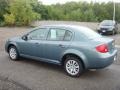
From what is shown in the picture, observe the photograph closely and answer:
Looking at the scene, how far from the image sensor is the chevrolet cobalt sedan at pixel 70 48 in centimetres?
668

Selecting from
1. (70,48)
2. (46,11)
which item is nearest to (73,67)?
(70,48)

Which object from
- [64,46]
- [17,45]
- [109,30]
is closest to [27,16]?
[109,30]

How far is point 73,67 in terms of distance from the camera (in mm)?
7031

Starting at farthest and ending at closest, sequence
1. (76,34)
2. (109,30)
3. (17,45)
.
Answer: (109,30), (17,45), (76,34)

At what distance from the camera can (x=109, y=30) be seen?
2470 centimetres

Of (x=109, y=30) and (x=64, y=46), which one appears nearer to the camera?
(x=64, y=46)

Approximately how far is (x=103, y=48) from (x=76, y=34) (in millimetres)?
935

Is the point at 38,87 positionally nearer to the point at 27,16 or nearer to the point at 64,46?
the point at 64,46

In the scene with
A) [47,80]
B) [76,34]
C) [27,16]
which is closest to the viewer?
[47,80]

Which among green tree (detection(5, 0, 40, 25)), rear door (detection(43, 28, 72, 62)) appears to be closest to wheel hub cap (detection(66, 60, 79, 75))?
rear door (detection(43, 28, 72, 62))

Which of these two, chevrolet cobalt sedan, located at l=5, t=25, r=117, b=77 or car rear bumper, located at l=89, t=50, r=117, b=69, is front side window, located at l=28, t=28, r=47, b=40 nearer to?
chevrolet cobalt sedan, located at l=5, t=25, r=117, b=77

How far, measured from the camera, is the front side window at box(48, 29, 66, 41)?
7.36 m

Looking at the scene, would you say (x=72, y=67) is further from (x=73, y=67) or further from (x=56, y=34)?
(x=56, y=34)

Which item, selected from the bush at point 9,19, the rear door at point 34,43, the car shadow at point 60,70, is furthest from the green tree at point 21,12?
the rear door at point 34,43
